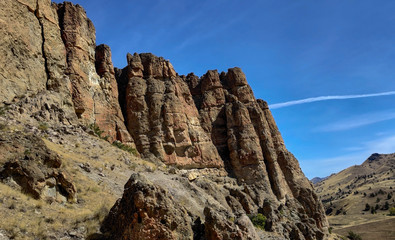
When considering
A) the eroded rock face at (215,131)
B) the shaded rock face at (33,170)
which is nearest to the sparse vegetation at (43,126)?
the shaded rock face at (33,170)

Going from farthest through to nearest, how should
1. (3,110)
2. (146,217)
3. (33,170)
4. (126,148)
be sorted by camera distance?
(126,148) < (3,110) < (33,170) < (146,217)

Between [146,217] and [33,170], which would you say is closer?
[146,217]

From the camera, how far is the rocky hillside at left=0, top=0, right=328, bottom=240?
10836 millimetres

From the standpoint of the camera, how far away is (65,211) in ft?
37.3

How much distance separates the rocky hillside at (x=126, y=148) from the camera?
10.8 meters

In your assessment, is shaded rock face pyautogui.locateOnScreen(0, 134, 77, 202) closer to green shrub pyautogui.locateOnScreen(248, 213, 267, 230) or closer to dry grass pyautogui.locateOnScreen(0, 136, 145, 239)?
dry grass pyautogui.locateOnScreen(0, 136, 145, 239)

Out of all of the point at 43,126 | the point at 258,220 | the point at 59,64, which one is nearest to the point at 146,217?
the point at 43,126

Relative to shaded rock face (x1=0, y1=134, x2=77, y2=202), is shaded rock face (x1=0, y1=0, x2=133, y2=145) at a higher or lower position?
higher

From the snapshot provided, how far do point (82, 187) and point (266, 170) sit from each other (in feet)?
137

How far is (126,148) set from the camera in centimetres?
3631

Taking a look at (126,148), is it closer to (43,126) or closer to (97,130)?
(97,130)

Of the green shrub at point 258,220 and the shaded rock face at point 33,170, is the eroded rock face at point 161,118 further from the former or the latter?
the shaded rock face at point 33,170

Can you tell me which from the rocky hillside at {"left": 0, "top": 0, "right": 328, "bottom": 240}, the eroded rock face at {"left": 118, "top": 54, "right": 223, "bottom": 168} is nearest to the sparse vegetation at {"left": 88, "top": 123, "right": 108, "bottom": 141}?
the rocky hillside at {"left": 0, "top": 0, "right": 328, "bottom": 240}

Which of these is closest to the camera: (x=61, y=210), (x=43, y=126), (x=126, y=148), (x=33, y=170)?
(x=61, y=210)
